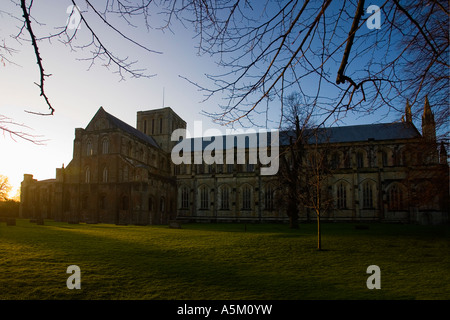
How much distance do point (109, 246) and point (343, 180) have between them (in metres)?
32.0

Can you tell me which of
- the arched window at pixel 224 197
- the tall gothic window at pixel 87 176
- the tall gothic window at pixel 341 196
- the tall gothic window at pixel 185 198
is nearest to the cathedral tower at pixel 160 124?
the tall gothic window at pixel 185 198

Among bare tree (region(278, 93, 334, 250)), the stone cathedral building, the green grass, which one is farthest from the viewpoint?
the stone cathedral building

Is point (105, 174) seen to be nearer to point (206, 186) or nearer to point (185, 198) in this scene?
point (185, 198)

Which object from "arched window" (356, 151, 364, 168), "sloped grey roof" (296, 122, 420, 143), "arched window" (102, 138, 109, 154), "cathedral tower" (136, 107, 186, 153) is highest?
Result: "cathedral tower" (136, 107, 186, 153)

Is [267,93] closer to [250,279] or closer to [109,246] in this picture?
[250,279]

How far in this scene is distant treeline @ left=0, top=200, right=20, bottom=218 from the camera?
49.0 m

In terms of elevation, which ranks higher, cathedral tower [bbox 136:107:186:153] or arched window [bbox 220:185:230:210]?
cathedral tower [bbox 136:107:186:153]

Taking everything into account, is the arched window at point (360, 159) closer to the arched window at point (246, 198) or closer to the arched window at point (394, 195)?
the arched window at point (394, 195)

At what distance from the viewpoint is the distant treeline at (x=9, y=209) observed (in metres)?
49.0

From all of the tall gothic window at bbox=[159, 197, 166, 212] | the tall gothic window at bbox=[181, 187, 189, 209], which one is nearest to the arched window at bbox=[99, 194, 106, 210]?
the tall gothic window at bbox=[159, 197, 166, 212]

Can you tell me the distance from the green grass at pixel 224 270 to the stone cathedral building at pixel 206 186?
57.1 feet

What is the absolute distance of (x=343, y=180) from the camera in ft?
125

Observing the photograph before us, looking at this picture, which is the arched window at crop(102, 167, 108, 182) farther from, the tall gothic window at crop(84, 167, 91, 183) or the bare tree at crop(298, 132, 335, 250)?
the bare tree at crop(298, 132, 335, 250)
